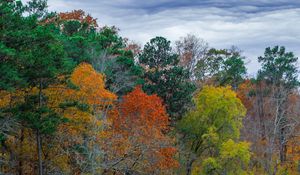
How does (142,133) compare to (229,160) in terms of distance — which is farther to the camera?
(229,160)

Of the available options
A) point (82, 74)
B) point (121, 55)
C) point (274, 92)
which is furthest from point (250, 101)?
point (82, 74)

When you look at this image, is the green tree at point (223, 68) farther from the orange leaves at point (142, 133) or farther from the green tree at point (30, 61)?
the green tree at point (30, 61)

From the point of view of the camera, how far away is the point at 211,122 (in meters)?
37.6

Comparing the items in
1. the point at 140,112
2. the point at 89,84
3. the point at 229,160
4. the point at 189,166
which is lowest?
the point at 189,166

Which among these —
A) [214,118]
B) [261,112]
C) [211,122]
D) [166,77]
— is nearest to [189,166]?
[211,122]

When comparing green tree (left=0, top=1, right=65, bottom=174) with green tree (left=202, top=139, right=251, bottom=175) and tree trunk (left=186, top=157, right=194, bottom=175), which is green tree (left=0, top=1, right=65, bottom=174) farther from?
tree trunk (left=186, top=157, right=194, bottom=175)

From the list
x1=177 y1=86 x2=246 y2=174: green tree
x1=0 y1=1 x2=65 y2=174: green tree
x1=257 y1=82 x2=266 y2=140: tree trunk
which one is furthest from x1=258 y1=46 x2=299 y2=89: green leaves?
x1=0 y1=1 x2=65 y2=174: green tree

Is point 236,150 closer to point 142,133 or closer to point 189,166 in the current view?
point 189,166

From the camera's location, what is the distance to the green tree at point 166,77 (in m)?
38.1

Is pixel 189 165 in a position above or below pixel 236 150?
below

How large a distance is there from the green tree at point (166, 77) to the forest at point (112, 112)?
7 cm

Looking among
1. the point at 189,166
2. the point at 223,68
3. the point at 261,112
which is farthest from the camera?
the point at 223,68

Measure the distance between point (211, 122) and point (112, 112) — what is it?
8772mm

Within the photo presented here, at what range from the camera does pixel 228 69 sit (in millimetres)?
59219
